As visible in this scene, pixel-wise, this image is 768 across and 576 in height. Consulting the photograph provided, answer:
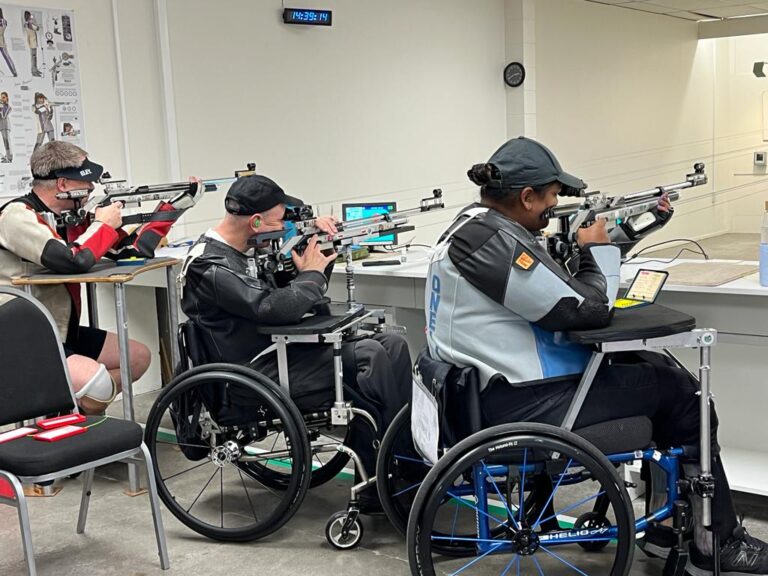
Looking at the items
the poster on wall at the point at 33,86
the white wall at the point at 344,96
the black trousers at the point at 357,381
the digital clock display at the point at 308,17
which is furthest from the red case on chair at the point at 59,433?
the digital clock display at the point at 308,17

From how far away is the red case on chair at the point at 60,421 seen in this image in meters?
2.69

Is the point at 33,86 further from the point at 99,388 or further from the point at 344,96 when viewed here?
the point at 344,96

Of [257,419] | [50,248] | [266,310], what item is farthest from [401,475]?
[50,248]

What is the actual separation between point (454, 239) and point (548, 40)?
591cm

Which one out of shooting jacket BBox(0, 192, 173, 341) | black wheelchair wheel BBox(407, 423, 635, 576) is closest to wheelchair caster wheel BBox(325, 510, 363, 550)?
black wheelchair wheel BBox(407, 423, 635, 576)

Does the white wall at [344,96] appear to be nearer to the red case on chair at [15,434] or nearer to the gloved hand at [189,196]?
the gloved hand at [189,196]

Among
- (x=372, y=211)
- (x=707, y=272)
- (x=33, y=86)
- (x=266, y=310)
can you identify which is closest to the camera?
(x=266, y=310)

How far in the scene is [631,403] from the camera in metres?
2.30

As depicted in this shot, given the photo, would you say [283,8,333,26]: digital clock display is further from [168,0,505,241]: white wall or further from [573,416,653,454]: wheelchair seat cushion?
[573,416,653,454]: wheelchair seat cushion

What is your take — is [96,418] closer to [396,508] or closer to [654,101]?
[396,508]

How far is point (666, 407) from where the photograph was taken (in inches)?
91.4

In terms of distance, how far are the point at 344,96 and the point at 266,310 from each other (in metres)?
3.52

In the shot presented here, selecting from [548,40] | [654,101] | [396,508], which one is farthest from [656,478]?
[654,101]

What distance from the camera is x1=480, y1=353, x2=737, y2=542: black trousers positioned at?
7.43 ft
